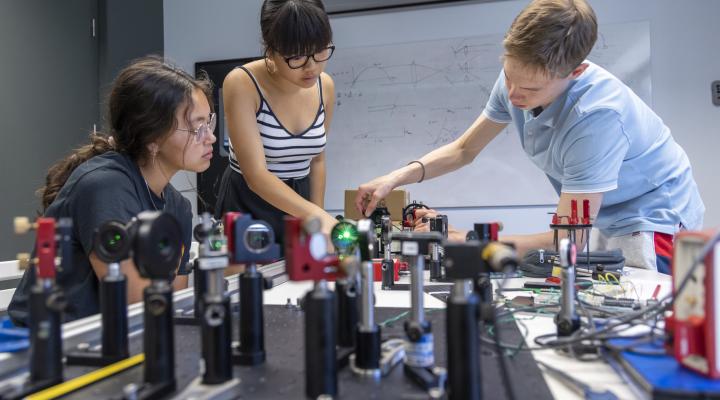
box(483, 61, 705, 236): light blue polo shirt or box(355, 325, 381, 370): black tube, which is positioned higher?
box(483, 61, 705, 236): light blue polo shirt

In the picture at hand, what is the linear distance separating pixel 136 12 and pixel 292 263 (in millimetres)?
3622

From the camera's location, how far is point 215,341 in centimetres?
64

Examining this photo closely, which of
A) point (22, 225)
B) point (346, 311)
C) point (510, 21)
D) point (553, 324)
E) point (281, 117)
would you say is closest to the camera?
point (22, 225)

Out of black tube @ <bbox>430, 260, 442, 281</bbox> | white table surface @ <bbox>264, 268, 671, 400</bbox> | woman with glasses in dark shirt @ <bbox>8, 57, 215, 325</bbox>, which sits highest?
woman with glasses in dark shirt @ <bbox>8, 57, 215, 325</bbox>

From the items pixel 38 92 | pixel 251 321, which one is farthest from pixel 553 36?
pixel 38 92

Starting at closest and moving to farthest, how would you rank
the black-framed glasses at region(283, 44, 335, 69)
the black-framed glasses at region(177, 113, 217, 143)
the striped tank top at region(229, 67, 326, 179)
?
the black-framed glasses at region(177, 113, 217, 143) → the black-framed glasses at region(283, 44, 335, 69) → the striped tank top at region(229, 67, 326, 179)

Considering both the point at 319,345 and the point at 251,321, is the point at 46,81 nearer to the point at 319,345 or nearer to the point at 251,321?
the point at 251,321

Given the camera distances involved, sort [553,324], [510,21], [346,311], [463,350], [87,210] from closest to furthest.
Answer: [463,350] → [346,311] → [553,324] → [87,210] → [510,21]

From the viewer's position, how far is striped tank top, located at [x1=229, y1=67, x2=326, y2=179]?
5.78ft

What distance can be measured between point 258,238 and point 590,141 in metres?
1.08

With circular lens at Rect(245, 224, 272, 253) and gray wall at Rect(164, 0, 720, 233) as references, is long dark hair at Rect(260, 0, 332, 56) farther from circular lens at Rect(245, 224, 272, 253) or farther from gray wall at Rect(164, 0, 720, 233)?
gray wall at Rect(164, 0, 720, 233)

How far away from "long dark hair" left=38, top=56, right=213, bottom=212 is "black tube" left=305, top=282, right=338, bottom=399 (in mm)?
915

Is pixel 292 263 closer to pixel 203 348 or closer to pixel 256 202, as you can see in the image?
pixel 203 348

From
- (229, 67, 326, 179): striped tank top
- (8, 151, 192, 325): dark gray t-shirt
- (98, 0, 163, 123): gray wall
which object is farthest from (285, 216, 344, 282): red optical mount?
(98, 0, 163, 123): gray wall
